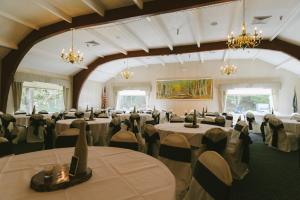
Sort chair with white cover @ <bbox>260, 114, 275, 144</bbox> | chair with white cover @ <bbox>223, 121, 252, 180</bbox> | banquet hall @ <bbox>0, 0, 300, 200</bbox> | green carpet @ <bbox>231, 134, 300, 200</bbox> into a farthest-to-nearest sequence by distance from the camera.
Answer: chair with white cover @ <bbox>260, 114, 275, 144</bbox>, chair with white cover @ <bbox>223, 121, 252, 180</bbox>, green carpet @ <bbox>231, 134, 300, 200</bbox>, banquet hall @ <bbox>0, 0, 300, 200</bbox>

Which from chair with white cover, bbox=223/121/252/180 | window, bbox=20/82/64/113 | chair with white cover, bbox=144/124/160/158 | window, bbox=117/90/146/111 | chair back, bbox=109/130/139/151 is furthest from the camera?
window, bbox=117/90/146/111

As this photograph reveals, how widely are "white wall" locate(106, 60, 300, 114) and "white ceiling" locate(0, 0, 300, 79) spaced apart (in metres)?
0.46

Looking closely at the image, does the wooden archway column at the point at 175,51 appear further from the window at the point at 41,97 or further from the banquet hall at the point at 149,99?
the window at the point at 41,97

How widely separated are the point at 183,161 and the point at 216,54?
27.5 ft

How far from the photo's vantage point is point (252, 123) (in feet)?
27.2

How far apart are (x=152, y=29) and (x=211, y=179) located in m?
5.85

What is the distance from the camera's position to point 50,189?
1117 millimetres

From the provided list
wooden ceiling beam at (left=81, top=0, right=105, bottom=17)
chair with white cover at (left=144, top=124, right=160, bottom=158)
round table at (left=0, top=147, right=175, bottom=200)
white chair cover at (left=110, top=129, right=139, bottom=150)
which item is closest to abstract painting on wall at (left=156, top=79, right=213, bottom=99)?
wooden ceiling beam at (left=81, top=0, right=105, bottom=17)

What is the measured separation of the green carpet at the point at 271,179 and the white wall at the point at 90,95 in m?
9.12

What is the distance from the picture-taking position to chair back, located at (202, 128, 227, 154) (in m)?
2.94

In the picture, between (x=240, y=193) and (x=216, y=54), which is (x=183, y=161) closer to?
(x=240, y=193)

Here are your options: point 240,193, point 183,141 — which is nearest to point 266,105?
point 240,193

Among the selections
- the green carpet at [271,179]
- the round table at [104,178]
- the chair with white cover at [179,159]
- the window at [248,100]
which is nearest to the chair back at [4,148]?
the round table at [104,178]

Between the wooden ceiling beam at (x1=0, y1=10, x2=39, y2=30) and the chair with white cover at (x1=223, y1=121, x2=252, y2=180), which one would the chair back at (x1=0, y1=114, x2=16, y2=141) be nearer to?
the wooden ceiling beam at (x1=0, y1=10, x2=39, y2=30)
